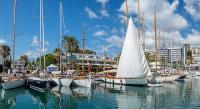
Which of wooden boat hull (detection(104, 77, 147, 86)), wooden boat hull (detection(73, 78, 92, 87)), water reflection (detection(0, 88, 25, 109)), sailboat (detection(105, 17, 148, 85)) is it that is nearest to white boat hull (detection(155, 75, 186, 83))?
wooden boat hull (detection(104, 77, 147, 86))

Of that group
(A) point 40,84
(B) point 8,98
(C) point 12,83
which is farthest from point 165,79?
(B) point 8,98

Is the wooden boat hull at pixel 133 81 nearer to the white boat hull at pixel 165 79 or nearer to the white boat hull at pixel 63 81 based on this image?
the white boat hull at pixel 165 79

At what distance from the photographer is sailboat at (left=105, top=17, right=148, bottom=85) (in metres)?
54.2

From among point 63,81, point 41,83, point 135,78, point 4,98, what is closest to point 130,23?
point 135,78

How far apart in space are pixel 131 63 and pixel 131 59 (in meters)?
0.71

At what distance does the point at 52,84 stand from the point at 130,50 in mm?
14967

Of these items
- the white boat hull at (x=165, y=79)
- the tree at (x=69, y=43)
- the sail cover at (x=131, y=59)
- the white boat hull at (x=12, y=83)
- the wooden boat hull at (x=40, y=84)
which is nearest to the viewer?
the white boat hull at (x=12, y=83)

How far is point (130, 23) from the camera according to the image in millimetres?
56281

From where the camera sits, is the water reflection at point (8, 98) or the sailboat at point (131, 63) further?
the sailboat at point (131, 63)

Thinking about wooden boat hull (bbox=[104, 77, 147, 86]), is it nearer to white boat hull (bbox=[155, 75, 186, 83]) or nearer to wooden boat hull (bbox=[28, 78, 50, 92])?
white boat hull (bbox=[155, 75, 186, 83])

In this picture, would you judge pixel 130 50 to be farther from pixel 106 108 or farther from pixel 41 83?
pixel 106 108

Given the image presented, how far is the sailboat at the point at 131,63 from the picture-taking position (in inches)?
2136

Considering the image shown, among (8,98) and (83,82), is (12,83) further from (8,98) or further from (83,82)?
(83,82)

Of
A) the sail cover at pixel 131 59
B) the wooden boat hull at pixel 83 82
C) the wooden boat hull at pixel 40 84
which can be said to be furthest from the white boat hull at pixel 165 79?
the wooden boat hull at pixel 40 84
